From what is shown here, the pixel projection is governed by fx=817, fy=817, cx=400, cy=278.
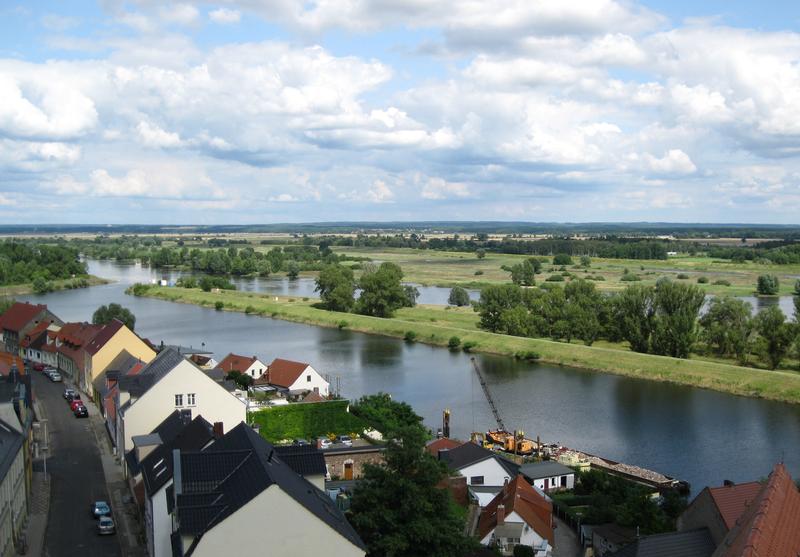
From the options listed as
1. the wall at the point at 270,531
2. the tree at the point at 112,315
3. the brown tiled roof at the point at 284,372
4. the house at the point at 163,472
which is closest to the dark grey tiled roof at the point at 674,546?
the wall at the point at 270,531

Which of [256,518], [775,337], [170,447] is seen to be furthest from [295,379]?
[775,337]

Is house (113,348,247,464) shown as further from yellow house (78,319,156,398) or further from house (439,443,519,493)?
yellow house (78,319,156,398)

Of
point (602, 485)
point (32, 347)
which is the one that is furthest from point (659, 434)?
point (32, 347)

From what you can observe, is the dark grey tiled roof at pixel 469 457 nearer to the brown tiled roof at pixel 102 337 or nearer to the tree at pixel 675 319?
the brown tiled roof at pixel 102 337

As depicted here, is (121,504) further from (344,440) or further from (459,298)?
(459,298)

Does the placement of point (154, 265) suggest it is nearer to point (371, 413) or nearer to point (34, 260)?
point (34, 260)

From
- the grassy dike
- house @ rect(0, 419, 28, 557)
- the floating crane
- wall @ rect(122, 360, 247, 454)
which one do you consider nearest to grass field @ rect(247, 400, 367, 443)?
wall @ rect(122, 360, 247, 454)

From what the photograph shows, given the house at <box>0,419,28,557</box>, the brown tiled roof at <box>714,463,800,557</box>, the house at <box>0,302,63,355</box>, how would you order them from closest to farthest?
the brown tiled roof at <box>714,463,800,557</box> < the house at <box>0,419,28,557</box> < the house at <box>0,302,63,355</box>
